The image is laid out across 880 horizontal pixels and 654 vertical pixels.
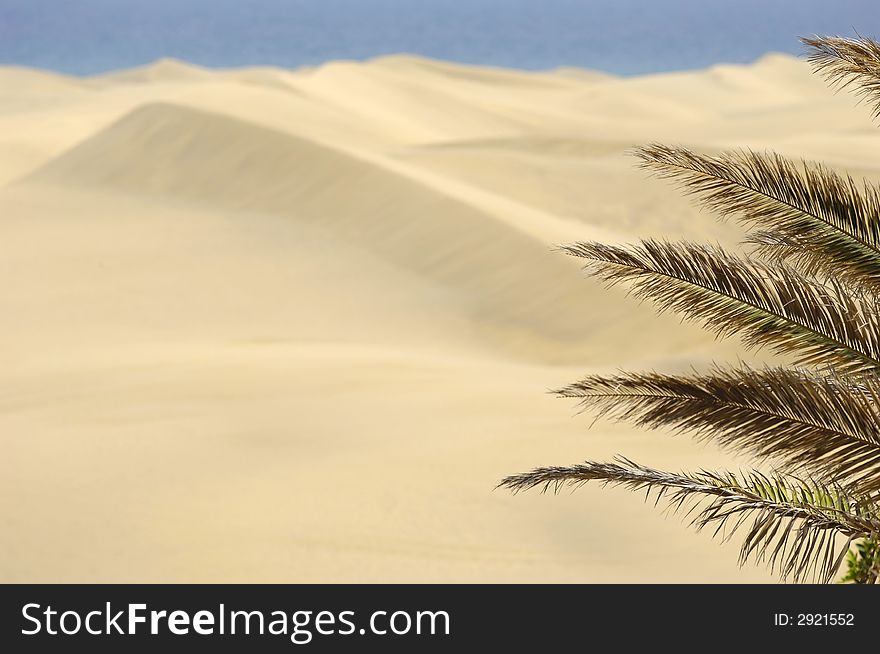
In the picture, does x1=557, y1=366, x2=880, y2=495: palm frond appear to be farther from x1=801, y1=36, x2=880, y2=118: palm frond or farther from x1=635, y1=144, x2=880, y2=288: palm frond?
x1=801, y1=36, x2=880, y2=118: palm frond

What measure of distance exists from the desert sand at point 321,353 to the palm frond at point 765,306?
2.80 metres

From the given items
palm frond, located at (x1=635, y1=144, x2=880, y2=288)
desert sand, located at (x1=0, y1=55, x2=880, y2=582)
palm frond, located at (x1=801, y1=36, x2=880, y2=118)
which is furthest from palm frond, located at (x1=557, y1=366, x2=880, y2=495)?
desert sand, located at (x1=0, y1=55, x2=880, y2=582)

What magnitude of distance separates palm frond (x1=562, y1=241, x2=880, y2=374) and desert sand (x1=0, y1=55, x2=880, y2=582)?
280cm

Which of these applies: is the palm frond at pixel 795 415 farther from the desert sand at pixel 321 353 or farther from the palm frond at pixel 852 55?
the desert sand at pixel 321 353

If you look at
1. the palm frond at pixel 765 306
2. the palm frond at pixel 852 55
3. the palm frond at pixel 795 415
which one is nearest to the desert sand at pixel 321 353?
the palm frond at pixel 795 415

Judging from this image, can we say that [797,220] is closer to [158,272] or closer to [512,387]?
[512,387]

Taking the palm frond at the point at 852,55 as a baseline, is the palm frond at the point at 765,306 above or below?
below

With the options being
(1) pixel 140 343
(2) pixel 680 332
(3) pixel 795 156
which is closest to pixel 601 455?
(2) pixel 680 332

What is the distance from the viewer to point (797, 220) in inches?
201

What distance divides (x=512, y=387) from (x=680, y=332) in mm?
3951

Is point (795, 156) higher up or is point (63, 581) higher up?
point (795, 156)

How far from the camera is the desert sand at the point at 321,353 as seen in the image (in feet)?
25.3

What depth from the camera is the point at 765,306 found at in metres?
4.93

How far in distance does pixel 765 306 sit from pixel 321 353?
26.3 feet
